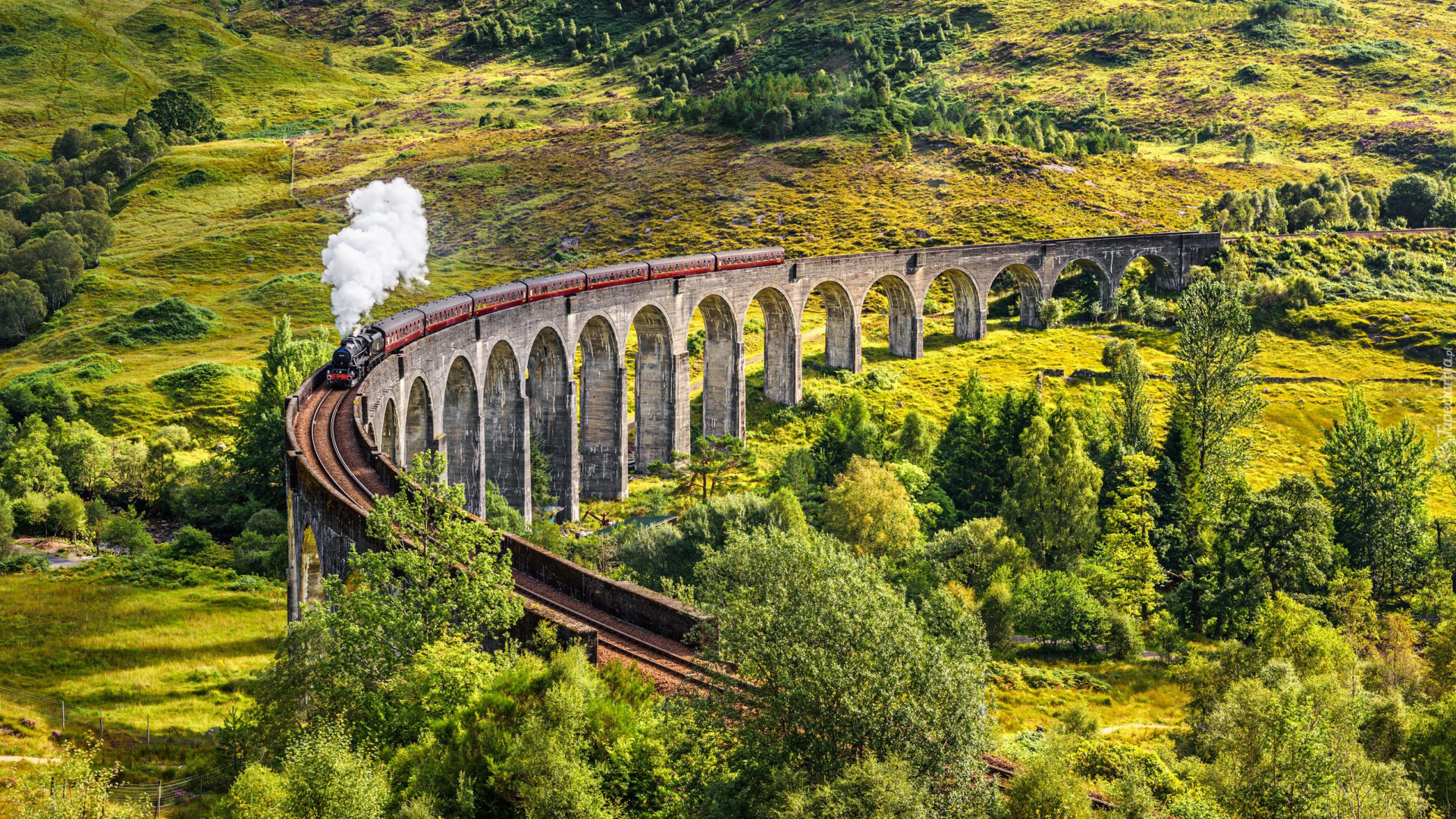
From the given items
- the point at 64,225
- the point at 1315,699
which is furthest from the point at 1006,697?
the point at 64,225

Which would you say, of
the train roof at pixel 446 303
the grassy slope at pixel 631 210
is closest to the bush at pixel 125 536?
the grassy slope at pixel 631 210

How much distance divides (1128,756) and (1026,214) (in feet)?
357

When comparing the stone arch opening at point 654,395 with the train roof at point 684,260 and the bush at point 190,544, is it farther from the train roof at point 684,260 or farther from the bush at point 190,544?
the bush at point 190,544

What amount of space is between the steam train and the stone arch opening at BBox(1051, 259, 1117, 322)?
122 feet

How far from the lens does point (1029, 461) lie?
64.1m

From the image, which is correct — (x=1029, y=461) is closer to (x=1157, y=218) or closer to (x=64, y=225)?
(x=1157, y=218)

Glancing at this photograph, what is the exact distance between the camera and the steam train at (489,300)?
50406mm

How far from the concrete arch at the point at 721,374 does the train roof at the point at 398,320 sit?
28589 mm

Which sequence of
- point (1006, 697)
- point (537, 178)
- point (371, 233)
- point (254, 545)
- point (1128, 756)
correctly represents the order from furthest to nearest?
point (537, 178) → point (371, 233) → point (254, 545) → point (1006, 697) → point (1128, 756)

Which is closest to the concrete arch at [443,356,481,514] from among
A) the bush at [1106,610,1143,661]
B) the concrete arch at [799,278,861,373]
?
the bush at [1106,610,1143,661]

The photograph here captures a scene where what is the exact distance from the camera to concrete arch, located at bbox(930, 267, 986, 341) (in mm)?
103688

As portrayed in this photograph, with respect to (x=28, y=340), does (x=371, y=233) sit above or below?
above

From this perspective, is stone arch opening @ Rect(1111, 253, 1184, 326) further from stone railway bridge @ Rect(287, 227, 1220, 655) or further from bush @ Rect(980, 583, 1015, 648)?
bush @ Rect(980, 583, 1015, 648)

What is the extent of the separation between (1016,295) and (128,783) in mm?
93043
